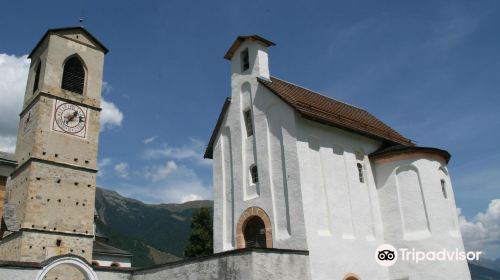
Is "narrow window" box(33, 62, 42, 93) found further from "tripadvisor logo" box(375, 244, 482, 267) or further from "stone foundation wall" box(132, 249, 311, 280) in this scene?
"tripadvisor logo" box(375, 244, 482, 267)

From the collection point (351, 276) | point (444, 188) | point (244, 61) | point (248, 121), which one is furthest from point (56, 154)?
point (444, 188)

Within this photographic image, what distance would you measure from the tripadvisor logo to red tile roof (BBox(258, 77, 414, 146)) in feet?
17.7

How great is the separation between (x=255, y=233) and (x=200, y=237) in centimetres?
1863

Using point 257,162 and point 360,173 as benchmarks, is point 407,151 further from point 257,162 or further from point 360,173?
point 257,162

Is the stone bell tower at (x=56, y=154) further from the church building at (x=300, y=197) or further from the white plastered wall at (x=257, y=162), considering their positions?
the white plastered wall at (x=257, y=162)

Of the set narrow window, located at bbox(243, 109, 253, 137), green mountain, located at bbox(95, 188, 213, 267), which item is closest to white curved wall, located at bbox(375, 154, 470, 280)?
narrow window, located at bbox(243, 109, 253, 137)

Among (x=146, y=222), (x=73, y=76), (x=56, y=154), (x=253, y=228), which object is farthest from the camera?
(x=146, y=222)

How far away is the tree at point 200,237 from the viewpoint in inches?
1417

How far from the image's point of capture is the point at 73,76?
1276 inches

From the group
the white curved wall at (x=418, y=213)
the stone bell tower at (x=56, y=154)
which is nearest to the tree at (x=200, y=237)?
the stone bell tower at (x=56, y=154)

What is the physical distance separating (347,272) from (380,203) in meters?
4.48

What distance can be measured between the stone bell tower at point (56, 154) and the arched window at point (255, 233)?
1425 cm

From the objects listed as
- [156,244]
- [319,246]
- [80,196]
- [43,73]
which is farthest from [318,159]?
[156,244]

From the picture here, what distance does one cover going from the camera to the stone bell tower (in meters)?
27.2
